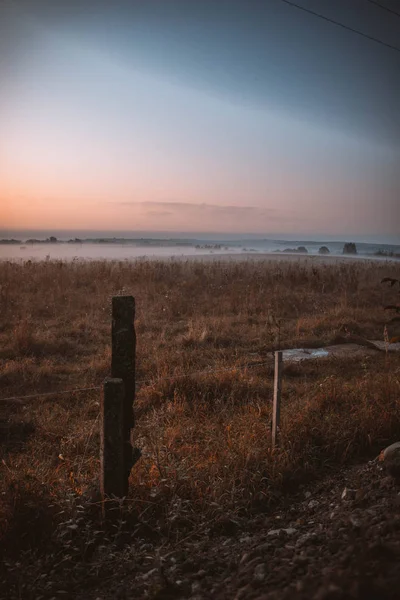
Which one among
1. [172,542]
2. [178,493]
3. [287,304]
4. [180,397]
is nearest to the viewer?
[172,542]

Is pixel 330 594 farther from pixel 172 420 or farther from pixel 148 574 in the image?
pixel 172 420

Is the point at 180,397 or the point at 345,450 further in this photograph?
the point at 180,397

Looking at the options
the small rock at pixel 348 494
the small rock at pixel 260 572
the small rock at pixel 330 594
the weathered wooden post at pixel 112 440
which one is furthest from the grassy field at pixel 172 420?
the small rock at pixel 330 594

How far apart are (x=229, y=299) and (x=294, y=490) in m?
8.29

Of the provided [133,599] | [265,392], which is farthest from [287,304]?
[133,599]

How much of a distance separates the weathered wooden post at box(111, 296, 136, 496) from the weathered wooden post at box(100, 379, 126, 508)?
7cm

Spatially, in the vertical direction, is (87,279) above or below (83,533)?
above

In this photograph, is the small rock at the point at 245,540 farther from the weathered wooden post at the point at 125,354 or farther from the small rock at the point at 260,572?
the weathered wooden post at the point at 125,354

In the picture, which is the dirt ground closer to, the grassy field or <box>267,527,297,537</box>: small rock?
<box>267,527,297,537</box>: small rock

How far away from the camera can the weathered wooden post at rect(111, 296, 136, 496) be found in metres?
3.02

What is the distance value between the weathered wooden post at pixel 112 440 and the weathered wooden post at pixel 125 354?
0.07m

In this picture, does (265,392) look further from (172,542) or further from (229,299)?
(229,299)

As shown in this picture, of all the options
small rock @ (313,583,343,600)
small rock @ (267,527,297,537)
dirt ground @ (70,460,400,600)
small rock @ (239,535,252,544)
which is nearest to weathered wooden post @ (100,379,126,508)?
dirt ground @ (70,460,400,600)

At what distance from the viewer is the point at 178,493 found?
3230 mm
